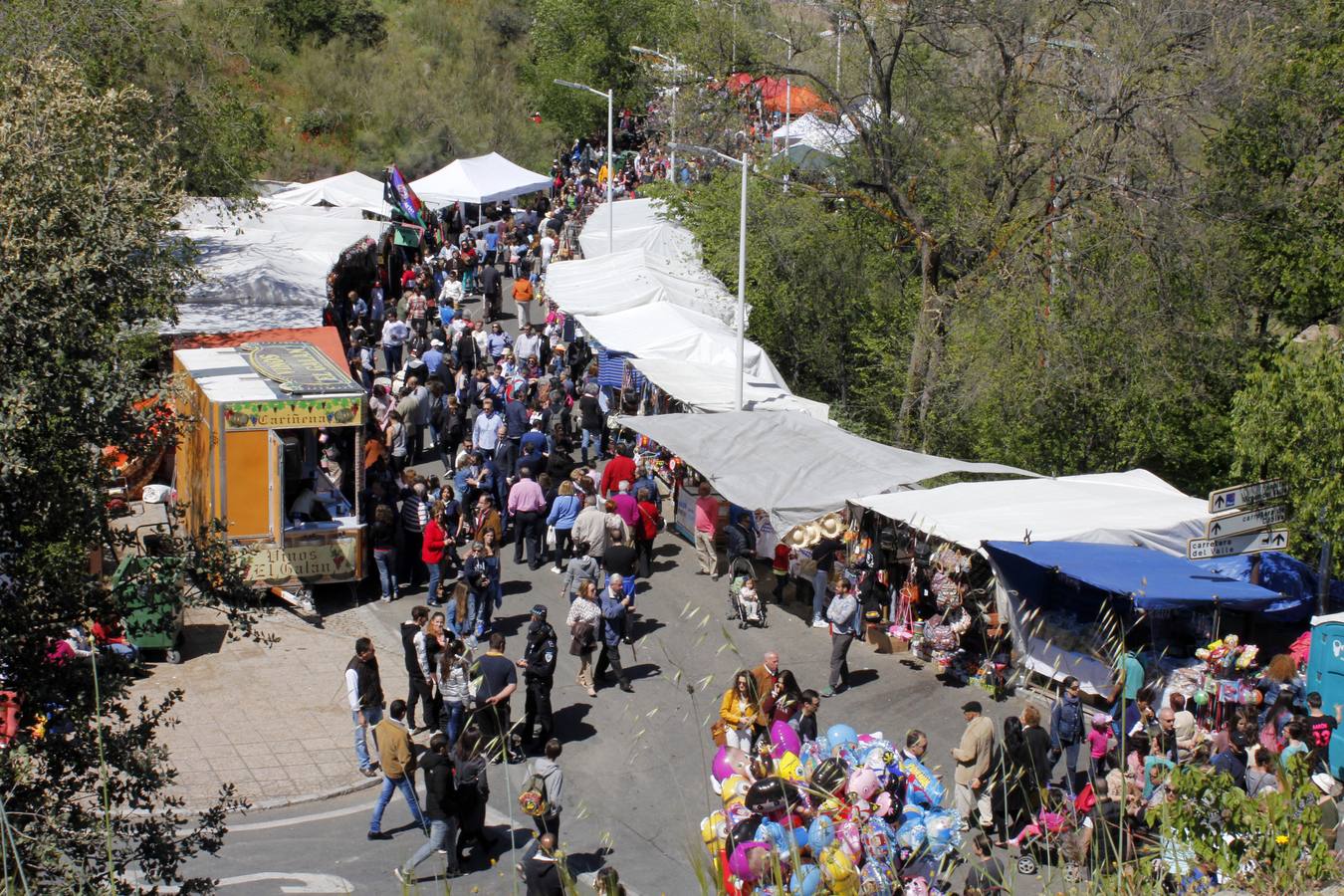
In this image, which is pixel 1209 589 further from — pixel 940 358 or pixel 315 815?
pixel 940 358

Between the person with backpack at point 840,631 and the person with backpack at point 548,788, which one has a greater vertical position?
the person with backpack at point 548,788

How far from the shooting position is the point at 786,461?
17094 mm

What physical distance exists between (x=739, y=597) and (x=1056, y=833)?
928 centimetres

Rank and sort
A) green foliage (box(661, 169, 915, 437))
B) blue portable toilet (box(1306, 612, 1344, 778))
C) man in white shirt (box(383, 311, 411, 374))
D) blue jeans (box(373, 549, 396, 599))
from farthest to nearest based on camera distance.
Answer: green foliage (box(661, 169, 915, 437)) → man in white shirt (box(383, 311, 411, 374)) → blue jeans (box(373, 549, 396, 599)) → blue portable toilet (box(1306, 612, 1344, 778))

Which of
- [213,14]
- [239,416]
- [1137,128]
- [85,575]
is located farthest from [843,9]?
[213,14]

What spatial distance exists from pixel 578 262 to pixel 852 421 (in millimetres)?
7958

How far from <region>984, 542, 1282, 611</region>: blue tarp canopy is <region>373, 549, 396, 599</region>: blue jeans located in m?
7.43

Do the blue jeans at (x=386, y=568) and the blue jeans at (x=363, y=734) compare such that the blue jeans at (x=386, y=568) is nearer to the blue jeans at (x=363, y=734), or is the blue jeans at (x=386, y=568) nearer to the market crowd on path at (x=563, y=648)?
the market crowd on path at (x=563, y=648)

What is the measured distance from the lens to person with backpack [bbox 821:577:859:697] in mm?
14445

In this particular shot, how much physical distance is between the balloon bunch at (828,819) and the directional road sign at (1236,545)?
149 inches

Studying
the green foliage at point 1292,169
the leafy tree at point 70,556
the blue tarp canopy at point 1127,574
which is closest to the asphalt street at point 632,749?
the blue tarp canopy at point 1127,574

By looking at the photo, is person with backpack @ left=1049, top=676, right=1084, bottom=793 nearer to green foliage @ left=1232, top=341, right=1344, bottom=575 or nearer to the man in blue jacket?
green foliage @ left=1232, top=341, right=1344, bottom=575

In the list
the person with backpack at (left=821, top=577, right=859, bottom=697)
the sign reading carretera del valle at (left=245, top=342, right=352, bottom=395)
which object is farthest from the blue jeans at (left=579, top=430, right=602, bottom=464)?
the person with backpack at (left=821, top=577, right=859, bottom=697)

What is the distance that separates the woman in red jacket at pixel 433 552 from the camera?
1641 cm
